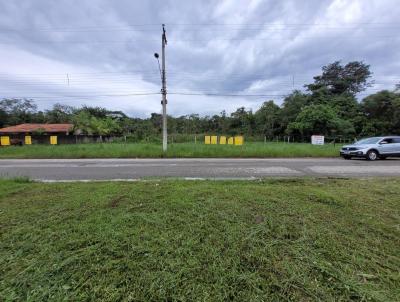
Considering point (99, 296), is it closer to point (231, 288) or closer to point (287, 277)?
point (231, 288)

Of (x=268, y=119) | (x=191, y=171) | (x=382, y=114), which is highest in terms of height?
(x=382, y=114)

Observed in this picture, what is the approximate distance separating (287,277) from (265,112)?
47082 mm

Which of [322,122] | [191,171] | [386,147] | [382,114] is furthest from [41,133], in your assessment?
[382,114]

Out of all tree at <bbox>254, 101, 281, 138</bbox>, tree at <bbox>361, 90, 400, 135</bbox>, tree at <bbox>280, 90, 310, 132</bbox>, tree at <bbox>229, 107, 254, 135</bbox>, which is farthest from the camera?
tree at <bbox>229, 107, 254, 135</bbox>

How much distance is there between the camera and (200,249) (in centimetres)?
234

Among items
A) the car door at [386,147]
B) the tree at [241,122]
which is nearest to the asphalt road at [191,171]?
the car door at [386,147]

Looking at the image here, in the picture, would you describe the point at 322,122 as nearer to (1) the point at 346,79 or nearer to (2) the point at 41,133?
(1) the point at 346,79

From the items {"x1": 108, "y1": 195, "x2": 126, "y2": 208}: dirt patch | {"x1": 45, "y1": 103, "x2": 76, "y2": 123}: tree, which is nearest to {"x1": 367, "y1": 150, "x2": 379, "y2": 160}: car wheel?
{"x1": 108, "y1": 195, "x2": 126, "y2": 208}: dirt patch

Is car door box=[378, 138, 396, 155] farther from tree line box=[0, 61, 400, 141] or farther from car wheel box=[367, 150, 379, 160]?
tree line box=[0, 61, 400, 141]

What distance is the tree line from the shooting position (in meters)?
36.0

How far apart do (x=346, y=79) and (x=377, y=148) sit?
44105 mm

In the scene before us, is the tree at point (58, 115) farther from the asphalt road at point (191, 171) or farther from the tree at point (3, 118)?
the asphalt road at point (191, 171)

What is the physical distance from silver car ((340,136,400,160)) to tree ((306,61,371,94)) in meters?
39.1

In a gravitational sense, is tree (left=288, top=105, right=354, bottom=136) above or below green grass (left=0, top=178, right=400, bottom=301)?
above
